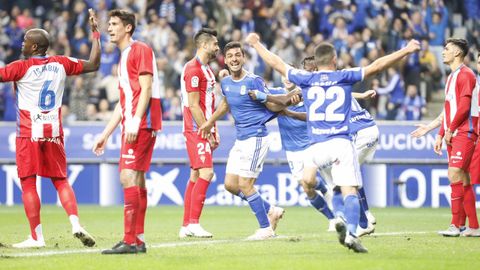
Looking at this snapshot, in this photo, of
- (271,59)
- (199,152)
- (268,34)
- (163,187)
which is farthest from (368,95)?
(268,34)

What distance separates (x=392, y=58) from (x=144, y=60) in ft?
7.61

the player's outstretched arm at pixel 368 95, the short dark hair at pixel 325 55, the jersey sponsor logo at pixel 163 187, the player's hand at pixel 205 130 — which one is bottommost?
the jersey sponsor logo at pixel 163 187

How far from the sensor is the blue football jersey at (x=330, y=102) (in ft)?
33.5

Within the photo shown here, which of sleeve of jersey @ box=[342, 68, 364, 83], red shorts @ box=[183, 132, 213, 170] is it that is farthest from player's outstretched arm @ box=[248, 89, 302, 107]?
sleeve of jersey @ box=[342, 68, 364, 83]

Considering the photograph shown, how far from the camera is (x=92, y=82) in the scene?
22844mm

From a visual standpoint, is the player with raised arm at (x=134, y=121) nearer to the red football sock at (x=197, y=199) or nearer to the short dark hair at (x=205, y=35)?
the red football sock at (x=197, y=199)

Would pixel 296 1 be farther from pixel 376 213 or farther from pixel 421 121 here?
pixel 376 213

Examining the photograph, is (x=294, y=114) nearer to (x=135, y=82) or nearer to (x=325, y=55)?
(x=325, y=55)

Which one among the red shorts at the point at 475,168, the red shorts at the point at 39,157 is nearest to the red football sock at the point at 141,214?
→ the red shorts at the point at 39,157

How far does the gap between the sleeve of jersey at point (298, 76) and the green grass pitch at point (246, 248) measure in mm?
1651

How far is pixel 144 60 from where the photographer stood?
10023 millimetres

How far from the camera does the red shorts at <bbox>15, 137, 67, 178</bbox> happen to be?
11.3 m

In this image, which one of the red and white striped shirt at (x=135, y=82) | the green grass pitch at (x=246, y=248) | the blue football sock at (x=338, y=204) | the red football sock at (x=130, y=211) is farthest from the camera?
the blue football sock at (x=338, y=204)

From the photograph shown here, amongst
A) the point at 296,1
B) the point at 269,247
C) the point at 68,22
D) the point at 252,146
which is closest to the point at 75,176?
the point at 68,22
